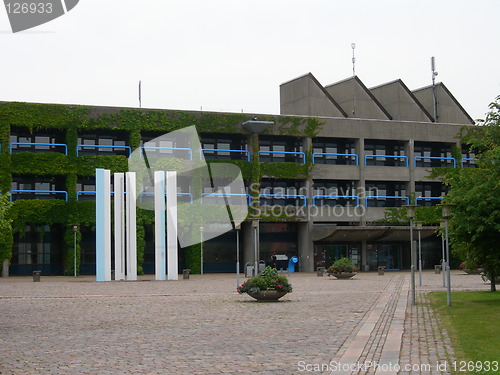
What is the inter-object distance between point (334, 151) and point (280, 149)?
16.5 feet

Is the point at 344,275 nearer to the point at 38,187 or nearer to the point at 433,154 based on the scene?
the point at 38,187

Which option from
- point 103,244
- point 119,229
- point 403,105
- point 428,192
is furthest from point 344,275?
point 403,105

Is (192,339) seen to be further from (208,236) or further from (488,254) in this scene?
(208,236)

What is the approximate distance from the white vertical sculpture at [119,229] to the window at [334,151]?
2323 cm

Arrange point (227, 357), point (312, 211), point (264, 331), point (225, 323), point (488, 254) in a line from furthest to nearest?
point (312, 211) < point (488, 254) < point (225, 323) < point (264, 331) < point (227, 357)

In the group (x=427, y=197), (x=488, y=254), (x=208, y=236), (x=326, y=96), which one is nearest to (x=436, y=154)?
(x=427, y=197)

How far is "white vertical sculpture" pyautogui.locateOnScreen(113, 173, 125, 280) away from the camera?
4619 centimetres

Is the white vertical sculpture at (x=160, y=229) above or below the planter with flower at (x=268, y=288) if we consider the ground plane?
above

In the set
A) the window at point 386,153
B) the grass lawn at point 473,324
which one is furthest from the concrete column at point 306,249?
the grass lawn at point 473,324

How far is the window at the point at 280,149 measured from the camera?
2547 inches

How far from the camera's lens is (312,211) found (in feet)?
210

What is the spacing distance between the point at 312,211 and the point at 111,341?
49772 mm

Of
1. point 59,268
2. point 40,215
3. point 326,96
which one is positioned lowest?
point 59,268

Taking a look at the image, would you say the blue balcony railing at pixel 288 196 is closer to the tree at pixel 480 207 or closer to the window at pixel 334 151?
the window at pixel 334 151
